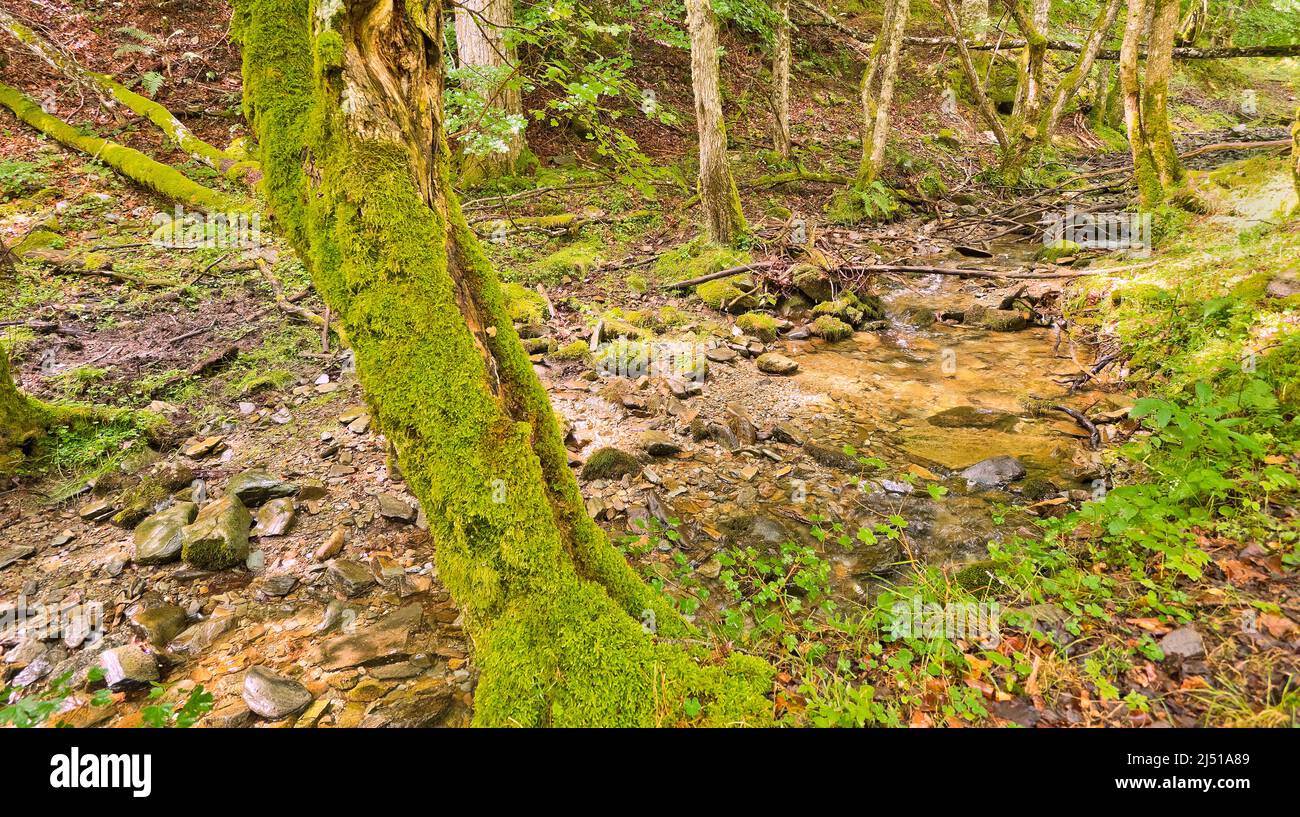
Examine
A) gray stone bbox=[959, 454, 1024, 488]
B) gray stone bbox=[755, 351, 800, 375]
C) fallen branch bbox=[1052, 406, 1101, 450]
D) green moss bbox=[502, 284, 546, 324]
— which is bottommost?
gray stone bbox=[959, 454, 1024, 488]

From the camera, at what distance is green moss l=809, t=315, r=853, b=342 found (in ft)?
23.0

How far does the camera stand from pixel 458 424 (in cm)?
220

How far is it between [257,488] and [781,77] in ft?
39.6

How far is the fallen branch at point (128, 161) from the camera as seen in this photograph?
336 inches

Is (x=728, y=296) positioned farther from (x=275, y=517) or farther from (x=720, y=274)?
(x=275, y=517)

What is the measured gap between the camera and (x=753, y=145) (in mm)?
13609

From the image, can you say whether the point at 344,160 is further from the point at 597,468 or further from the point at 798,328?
the point at 798,328

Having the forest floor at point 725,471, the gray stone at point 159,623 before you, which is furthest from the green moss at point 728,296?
the gray stone at point 159,623

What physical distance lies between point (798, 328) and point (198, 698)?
6.72m

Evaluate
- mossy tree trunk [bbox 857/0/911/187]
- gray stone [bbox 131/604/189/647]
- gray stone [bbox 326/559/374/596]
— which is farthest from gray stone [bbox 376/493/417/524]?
mossy tree trunk [bbox 857/0/911/187]

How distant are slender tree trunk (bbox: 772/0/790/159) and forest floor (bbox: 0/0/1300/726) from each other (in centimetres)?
365

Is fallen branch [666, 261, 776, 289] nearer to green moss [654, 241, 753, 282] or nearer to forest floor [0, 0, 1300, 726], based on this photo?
green moss [654, 241, 753, 282]

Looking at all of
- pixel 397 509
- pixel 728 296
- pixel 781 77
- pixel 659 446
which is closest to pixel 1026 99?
pixel 781 77

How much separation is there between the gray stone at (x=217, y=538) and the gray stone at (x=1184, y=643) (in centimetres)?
469
